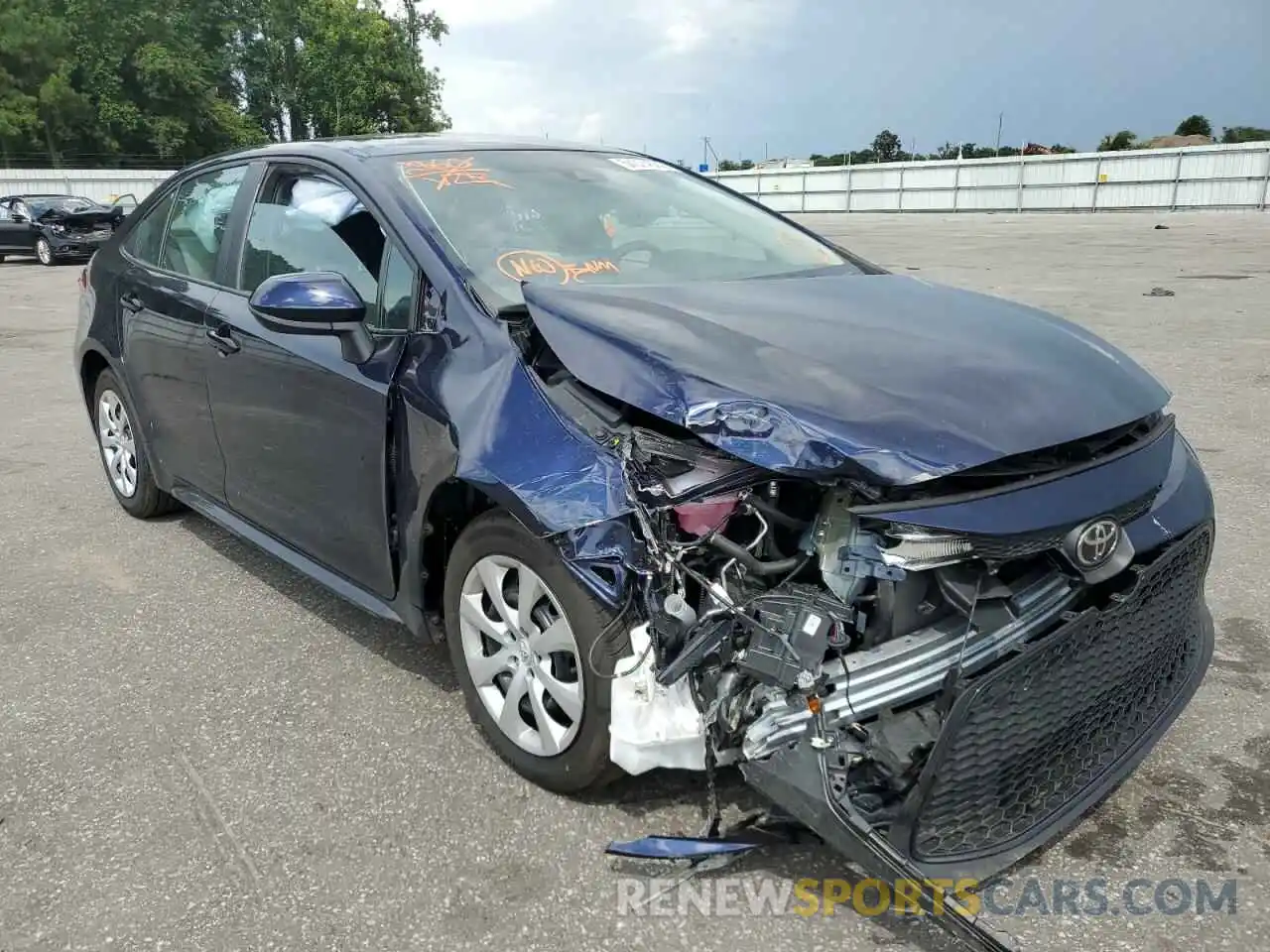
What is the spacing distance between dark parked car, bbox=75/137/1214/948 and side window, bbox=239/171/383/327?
0.02m

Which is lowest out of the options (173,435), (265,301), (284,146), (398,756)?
(398,756)

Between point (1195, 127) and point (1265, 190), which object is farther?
point (1195, 127)

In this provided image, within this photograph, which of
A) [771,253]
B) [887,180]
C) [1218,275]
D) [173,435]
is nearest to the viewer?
[771,253]

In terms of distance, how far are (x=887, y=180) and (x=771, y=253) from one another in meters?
40.6

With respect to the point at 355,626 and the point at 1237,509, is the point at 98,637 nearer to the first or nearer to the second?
the point at 355,626

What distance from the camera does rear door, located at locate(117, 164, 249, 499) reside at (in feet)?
12.4

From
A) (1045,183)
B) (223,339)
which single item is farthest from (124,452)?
(1045,183)

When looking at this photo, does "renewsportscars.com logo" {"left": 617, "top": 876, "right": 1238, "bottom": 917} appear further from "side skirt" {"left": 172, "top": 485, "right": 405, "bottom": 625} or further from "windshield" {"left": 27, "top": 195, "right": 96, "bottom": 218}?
"windshield" {"left": 27, "top": 195, "right": 96, "bottom": 218}

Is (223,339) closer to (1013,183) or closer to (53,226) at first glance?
(53,226)

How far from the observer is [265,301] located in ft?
9.14

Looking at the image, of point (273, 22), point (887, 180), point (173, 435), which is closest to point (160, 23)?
point (273, 22)

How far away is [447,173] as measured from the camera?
128 inches

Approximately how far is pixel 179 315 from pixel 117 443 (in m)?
1.28

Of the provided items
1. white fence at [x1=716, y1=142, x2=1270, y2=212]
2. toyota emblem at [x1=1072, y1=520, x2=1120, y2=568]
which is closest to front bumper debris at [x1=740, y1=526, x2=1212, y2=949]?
toyota emblem at [x1=1072, y1=520, x2=1120, y2=568]
